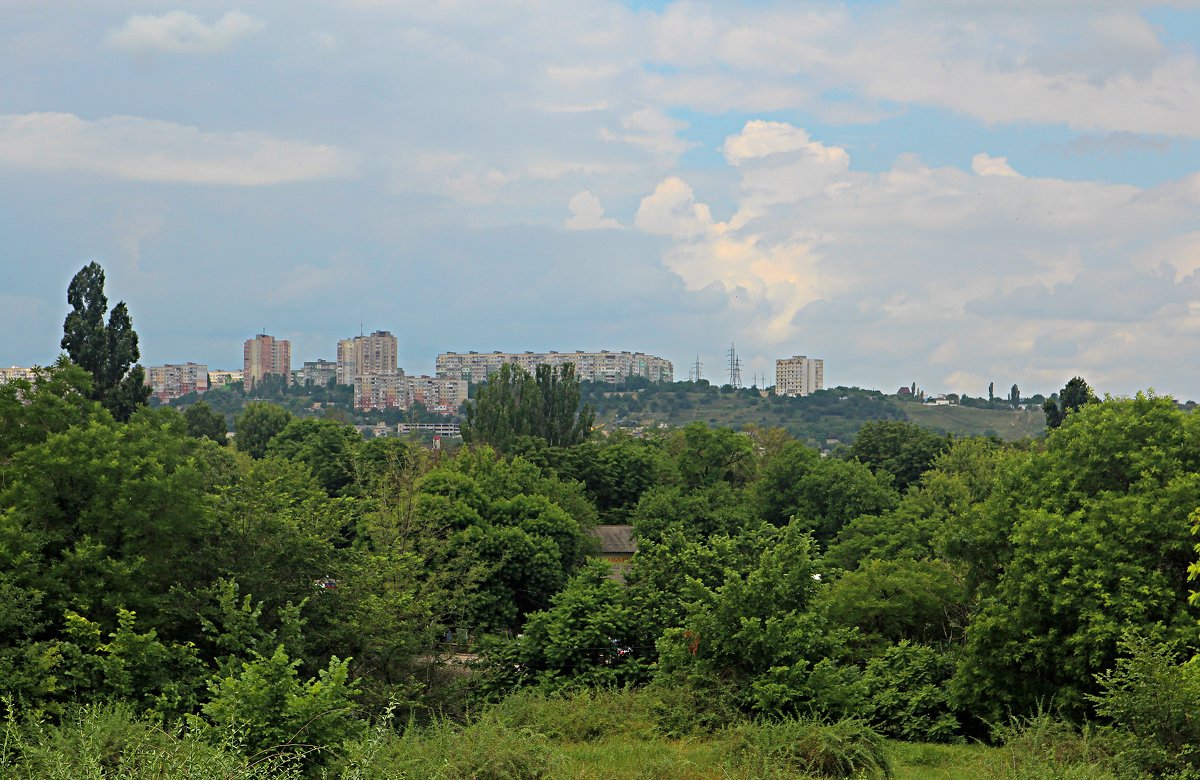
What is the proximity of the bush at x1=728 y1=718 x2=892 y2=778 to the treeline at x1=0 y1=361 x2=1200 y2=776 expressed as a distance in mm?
3423

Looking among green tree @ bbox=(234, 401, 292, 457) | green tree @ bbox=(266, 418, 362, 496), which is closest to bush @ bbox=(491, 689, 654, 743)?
green tree @ bbox=(266, 418, 362, 496)

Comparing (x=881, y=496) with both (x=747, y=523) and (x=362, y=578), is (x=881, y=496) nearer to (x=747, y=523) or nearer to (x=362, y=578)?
(x=747, y=523)

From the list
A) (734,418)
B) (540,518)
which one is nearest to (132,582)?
(540,518)

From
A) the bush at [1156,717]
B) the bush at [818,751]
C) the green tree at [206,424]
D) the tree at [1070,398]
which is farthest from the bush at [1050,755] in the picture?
the green tree at [206,424]

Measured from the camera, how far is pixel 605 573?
35.5 m

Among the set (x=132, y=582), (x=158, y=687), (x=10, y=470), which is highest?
(x=10, y=470)

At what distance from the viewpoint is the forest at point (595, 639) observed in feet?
55.7

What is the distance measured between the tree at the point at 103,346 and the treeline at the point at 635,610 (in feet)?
64.3

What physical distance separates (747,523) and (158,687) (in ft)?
116

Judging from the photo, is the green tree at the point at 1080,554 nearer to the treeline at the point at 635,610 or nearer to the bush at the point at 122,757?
the treeline at the point at 635,610

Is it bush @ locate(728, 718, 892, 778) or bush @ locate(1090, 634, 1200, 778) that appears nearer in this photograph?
bush @ locate(1090, 634, 1200, 778)

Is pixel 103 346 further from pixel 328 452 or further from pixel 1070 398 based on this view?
pixel 1070 398

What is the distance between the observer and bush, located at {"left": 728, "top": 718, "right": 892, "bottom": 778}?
18797 millimetres

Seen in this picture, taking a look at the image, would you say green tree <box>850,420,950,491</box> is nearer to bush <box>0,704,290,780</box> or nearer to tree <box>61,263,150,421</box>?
tree <box>61,263,150,421</box>
